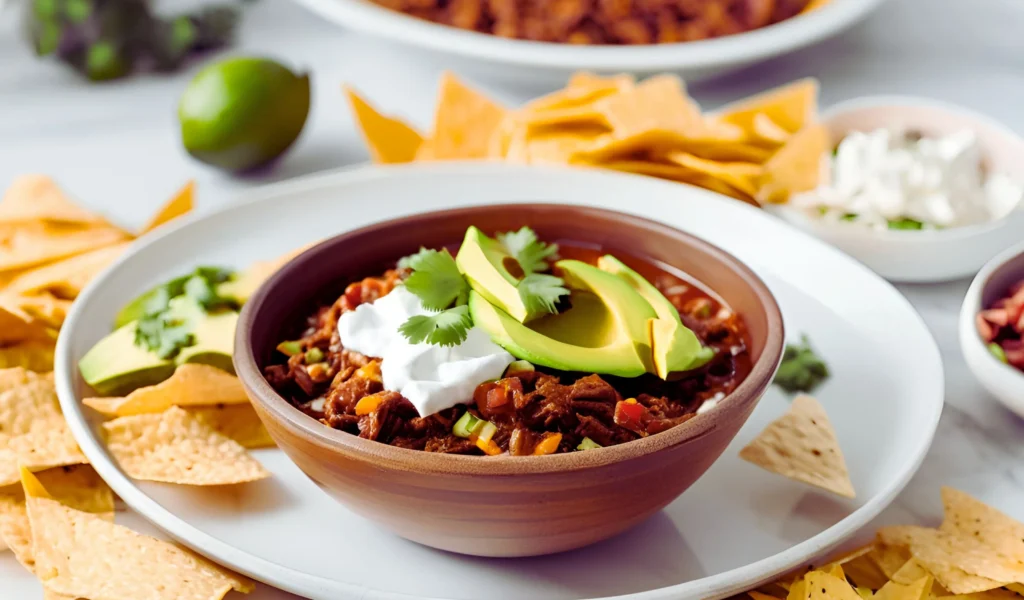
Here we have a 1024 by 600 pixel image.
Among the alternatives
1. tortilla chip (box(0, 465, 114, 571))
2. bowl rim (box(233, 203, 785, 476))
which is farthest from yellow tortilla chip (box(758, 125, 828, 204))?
tortilla chip (box(0, 465, 114, 571))

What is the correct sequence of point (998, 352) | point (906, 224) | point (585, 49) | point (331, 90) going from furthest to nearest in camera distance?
point (331, 90) < point (585, 49) < point (906, 224) < point (998, 352)

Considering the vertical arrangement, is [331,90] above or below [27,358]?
below

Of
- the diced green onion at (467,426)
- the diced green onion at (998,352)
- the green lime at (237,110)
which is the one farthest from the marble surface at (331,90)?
the diced green onion at (467,426)

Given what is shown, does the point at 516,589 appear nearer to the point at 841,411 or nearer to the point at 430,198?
the point at 841,411

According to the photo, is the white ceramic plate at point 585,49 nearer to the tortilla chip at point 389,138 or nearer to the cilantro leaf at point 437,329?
the tortilla chip at point 389,138

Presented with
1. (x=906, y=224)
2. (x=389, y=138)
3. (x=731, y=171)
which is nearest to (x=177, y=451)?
(x=389, y=138)

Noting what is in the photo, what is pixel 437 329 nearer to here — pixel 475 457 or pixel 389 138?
pixel 475 457
